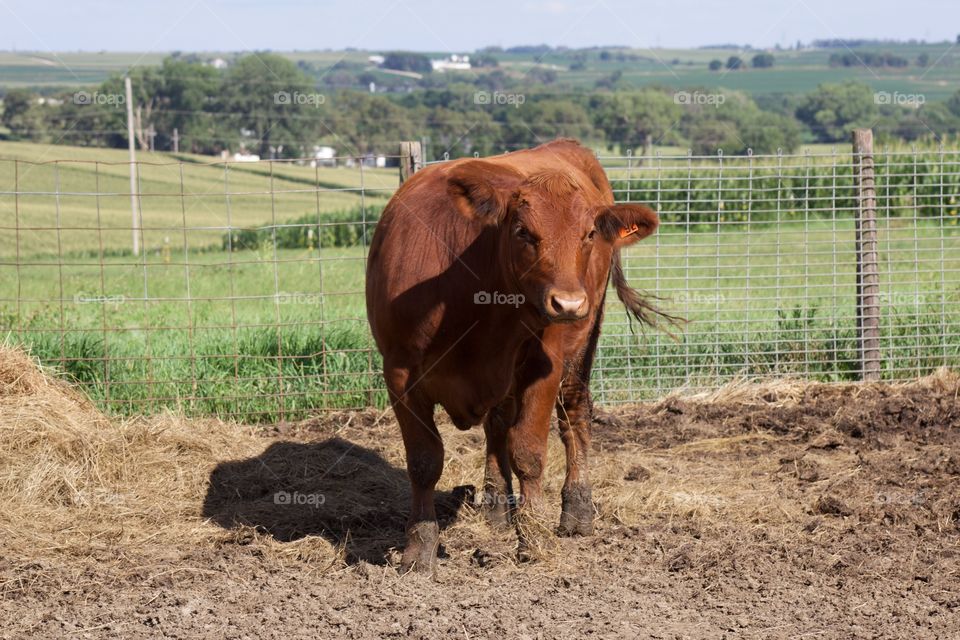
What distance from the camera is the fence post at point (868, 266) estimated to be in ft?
30.0

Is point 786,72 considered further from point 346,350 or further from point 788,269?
point 346,350

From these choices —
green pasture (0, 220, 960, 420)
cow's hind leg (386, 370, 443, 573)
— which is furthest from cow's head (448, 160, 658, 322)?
green pasture (0, 220, 960, 420)

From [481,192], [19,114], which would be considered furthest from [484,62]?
[481,192]

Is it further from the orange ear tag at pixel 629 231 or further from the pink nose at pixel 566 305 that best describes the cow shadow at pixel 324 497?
the orange ear tag at pixel 629 231

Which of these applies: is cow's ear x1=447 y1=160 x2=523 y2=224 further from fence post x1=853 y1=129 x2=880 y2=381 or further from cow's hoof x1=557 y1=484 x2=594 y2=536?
fence post x1=853 y1=129 x2=880 y2=381

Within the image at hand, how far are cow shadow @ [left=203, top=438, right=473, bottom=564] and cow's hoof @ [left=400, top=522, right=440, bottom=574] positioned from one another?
286 mm

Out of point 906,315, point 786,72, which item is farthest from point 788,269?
point 786,72

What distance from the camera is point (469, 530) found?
5.64m

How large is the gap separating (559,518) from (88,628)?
2719 millimetres

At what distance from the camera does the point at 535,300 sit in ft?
14.3

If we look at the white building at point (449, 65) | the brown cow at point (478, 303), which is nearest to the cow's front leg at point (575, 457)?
the brown cow at point (478, 303)

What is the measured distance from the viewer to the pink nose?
411 cm

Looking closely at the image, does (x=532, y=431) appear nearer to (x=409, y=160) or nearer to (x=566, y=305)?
(x=566, y=305)

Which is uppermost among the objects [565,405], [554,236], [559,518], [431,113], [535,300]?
[431,113]
